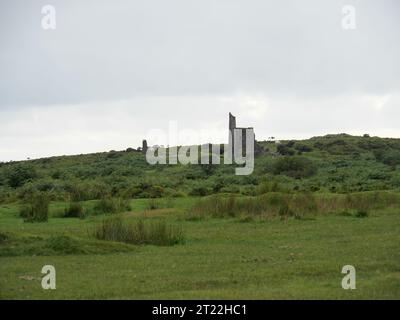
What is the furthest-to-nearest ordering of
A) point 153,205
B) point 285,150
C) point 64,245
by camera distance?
point 285,150
point 153,205
point 64,245

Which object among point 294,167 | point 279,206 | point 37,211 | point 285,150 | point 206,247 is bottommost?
point 206,247

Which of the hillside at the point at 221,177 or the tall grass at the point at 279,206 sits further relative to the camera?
the hillside at the point at 221,177

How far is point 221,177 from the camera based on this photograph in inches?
2434

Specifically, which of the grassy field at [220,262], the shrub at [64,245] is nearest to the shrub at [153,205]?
the grassy field at [220,262]

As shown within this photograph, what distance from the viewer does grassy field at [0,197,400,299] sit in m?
14.2

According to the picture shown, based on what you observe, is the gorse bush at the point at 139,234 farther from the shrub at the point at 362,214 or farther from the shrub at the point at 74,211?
the shrub at the point at 74,211

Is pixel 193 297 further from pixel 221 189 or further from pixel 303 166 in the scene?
pixel 303 166

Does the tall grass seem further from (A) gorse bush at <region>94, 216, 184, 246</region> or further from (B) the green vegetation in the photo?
(A) gorse bush at <region>94, 216, 184, 246</region>

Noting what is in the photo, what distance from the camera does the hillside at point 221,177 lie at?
4662cm

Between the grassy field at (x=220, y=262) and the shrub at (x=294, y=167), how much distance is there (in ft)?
125

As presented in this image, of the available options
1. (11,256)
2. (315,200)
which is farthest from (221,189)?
(11,256)

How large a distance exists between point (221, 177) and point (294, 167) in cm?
889

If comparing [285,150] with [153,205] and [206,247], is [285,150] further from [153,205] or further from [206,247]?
[206,247]

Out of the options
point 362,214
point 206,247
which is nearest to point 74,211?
point 362,214
